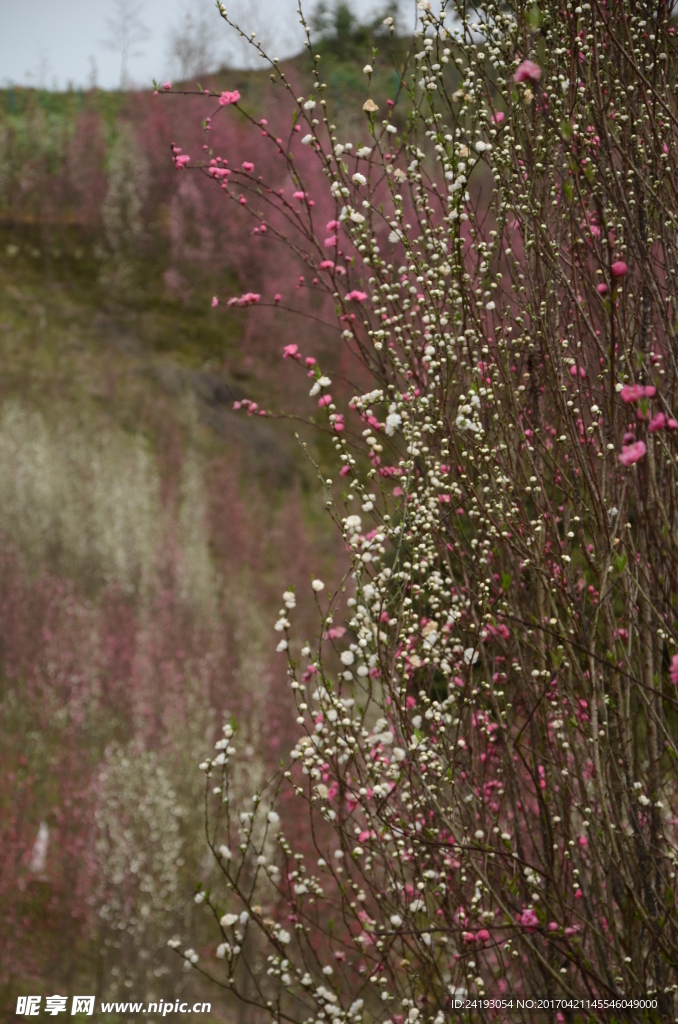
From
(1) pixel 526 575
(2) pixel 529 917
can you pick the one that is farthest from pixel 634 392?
(2) pixel 529 917

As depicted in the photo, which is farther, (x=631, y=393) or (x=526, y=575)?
(x=526, y=575)

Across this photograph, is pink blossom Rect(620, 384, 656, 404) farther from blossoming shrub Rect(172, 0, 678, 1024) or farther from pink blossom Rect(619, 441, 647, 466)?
blossoming shrub Rect(172, 0, 678, 1024)

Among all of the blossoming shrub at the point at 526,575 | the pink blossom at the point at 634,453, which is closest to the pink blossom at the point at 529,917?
A: the blossoming shrub at the point at 526,575

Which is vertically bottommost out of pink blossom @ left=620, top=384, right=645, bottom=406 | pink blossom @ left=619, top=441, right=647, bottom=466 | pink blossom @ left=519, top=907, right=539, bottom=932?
pink blossom @ left=519, top=907, right=539, bottom=932

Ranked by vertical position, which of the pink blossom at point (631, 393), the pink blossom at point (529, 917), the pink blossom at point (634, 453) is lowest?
the pink blossom at point (529, 917)

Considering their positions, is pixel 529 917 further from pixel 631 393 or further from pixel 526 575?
pixel 631 393

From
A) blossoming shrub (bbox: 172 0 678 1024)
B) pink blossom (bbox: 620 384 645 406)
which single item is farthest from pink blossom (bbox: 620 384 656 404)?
blossoming shrub (bbox: 172 0 678 1024)

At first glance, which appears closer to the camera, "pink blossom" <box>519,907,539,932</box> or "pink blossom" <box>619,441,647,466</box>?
"pink blossom" <box>619,441,647,466</box>

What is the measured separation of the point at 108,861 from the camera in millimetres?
11953

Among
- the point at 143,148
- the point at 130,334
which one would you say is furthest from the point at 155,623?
the point at 143,148

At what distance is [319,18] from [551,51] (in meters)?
30.3

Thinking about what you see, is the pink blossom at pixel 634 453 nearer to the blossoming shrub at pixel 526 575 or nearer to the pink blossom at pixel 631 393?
the pink blossom at pixel 631 393

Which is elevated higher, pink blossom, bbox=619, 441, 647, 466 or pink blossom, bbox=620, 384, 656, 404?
pink blossom, bbox=620, 384, 656, 404

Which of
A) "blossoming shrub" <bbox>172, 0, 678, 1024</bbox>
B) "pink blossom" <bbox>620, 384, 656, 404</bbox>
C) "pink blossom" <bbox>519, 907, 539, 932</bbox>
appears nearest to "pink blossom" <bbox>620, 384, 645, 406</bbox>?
"pink blossom" <bbox>620, 384, 656, 404</bbox>
